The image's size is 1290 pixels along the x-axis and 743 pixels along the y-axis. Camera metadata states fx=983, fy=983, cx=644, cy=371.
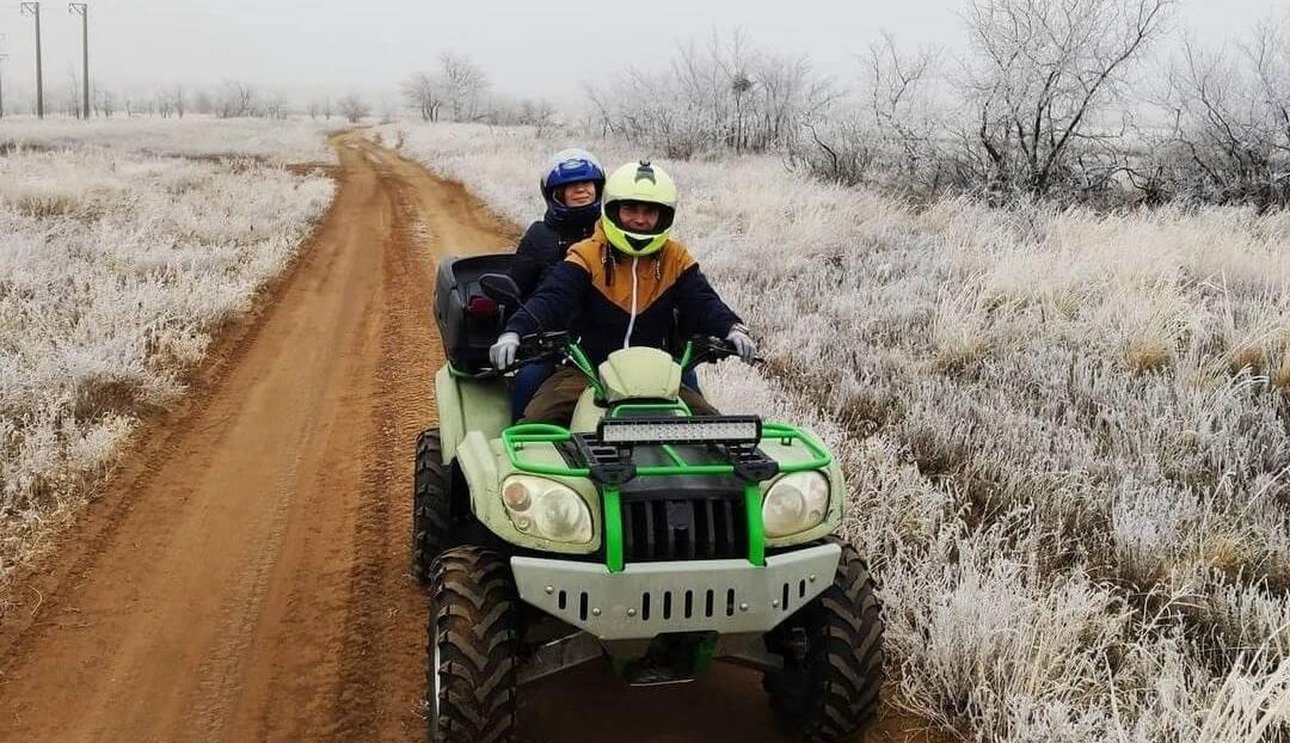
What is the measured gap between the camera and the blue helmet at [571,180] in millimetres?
4844

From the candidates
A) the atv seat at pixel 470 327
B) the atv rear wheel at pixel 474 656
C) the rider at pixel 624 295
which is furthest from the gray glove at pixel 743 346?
the atv rear wheel at pixel 474 656

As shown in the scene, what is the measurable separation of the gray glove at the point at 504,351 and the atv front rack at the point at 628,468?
0.47 meters

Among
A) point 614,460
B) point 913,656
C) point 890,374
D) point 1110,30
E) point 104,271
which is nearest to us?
point 614,460

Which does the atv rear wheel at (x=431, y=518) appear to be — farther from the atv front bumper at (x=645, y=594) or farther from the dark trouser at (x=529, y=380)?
the atv front bumper at (x=645, y=594)

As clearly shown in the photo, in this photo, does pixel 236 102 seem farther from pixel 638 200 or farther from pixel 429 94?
pixel 638 200

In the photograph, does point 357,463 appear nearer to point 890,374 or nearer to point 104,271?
point 890,374

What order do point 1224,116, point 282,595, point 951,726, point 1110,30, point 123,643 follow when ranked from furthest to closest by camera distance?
1. point 1224,116
2. point 1110,30
3. point 282,595
4. point 123,643
5. point 951,726

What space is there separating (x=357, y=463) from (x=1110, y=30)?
13.6 metres

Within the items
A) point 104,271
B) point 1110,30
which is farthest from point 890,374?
point 1110,30

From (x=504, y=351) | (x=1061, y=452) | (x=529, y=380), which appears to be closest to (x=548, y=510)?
(x=504, y=351)

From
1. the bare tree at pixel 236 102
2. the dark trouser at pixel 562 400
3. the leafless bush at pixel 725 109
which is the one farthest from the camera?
the bare tree at pixel 236 102

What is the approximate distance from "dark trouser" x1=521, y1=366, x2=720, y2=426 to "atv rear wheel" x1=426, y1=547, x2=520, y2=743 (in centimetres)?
86

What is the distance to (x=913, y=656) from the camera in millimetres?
3570

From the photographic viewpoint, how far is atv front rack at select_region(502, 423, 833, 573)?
272 cm
